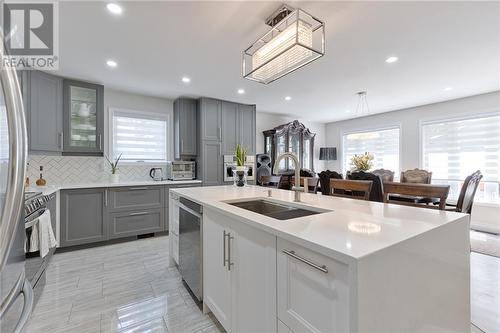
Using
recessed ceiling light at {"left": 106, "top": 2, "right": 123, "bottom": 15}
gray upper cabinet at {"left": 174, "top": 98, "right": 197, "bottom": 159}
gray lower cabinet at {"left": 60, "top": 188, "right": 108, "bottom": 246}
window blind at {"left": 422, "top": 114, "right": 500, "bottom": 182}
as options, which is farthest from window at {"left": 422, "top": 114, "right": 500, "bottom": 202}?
gray lower cabinet at {"left": 60, "top": 188, "right": 108, "bottom": 246}

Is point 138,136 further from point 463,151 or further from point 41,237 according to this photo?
point 463,151

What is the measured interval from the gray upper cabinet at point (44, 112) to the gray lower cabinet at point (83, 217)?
2.30 ft

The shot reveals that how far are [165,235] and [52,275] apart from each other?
5.11ft

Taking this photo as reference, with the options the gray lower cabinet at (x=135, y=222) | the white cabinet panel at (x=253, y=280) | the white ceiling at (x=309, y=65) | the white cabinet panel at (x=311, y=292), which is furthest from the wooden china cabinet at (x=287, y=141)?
the white cabinet panel at (x=311, y=292)

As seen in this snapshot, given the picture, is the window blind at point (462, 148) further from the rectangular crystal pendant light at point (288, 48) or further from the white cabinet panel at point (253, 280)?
the white cabinet panel at point (253, 280)

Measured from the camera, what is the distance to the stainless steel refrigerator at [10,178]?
56cm

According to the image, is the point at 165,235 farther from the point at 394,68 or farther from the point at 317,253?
the point at 394,68

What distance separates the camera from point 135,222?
3459 mm

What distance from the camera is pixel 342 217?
120 cm

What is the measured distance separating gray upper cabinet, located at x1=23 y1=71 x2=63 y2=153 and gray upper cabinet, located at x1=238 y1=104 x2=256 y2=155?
2922 mm

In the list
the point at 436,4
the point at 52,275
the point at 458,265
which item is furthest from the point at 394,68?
the point at 52,275

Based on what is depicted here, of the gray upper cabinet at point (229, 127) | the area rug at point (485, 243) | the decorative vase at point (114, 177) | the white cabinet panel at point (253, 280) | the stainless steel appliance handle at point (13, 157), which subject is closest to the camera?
the stainless steel appliance handle at point (13, 157)

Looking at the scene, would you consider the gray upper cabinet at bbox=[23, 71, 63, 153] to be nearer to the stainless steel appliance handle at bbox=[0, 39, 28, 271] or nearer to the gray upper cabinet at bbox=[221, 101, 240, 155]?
the gray upper cabinet at bbox=[221, 101, 240, 155]

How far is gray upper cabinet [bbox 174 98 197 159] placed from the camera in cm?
417
